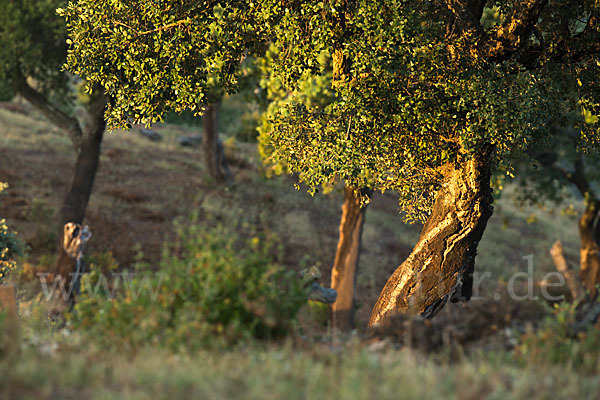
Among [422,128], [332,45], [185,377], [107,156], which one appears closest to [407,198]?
[422,128]

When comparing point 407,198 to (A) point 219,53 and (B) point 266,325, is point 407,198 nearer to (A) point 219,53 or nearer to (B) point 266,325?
(A) point 219,53

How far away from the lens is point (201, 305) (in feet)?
21.8

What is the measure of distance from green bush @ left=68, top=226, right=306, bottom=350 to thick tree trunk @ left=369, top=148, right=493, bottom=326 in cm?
448

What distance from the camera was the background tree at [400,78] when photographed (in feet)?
33.6

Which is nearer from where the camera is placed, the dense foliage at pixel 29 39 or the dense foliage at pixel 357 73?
the dense foliage at pixel 357 73

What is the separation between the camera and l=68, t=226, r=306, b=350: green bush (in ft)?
21.4

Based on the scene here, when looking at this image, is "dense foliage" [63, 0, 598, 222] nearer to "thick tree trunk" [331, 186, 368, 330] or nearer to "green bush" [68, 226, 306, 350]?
"green bush" [68, 226, 306, 350]

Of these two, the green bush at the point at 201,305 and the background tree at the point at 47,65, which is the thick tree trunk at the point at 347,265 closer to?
the background tree at the point at 47,65

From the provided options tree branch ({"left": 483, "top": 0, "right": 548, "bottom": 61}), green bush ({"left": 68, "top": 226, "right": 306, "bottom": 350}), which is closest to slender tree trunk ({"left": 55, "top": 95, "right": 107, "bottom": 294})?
tree branch ({"left": 483, "top": 0, "right": 548, "bottom": 61})

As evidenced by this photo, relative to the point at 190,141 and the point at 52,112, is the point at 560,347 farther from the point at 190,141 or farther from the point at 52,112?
the point at 190,141

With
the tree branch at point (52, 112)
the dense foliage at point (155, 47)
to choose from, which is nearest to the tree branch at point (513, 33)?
the dense foliage at point (155, 47)

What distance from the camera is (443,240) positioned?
1127 cm

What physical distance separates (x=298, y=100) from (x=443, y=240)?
11.4ft

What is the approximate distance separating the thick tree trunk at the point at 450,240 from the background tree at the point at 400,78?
21mm
